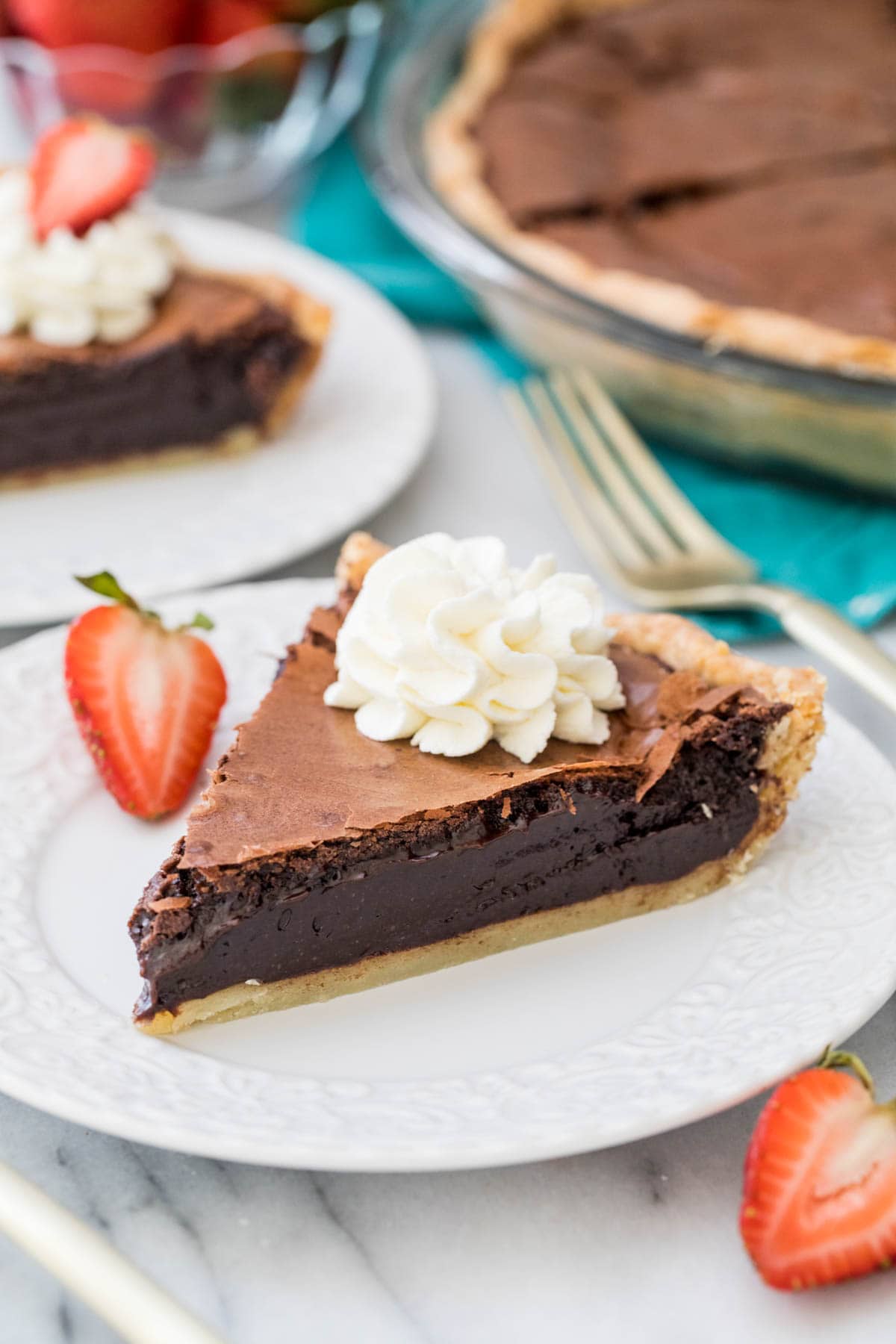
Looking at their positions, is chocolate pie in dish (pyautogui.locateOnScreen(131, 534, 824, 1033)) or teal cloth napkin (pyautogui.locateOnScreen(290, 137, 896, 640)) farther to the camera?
teal cloth napkin (pyautogui.locateOnScreen(290, 137, 896, 640))

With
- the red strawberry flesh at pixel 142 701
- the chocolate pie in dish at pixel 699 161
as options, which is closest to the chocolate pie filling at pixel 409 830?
the red strawberry flesh at pixel 142 701

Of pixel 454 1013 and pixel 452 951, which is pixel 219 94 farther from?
pixel 454 1013

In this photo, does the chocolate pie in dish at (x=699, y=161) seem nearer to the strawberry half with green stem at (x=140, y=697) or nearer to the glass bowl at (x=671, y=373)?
the glass bowl at (x=671, y=373)

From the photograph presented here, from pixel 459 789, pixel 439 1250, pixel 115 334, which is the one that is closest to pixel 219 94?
pixel 115 334

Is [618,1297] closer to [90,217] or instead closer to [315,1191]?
[315,1191]

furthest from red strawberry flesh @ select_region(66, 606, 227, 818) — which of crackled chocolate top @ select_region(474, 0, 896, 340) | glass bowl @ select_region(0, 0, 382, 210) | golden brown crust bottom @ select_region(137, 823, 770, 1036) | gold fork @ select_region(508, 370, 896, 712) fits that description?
glass bowl @ select_region(0, 0, 382, 210)

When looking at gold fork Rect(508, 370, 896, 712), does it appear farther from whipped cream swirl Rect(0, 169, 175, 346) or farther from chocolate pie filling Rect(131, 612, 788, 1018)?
whipped cream swirl Rect(0, 169, 175, 346)
